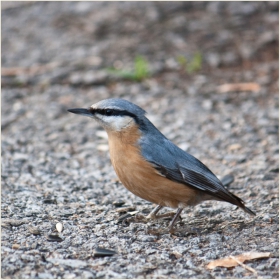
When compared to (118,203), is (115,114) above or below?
above

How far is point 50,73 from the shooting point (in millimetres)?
11797

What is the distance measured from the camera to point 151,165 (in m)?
6.08

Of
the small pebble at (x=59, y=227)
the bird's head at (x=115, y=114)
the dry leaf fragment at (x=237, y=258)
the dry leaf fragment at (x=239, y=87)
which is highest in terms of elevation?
the bird's head at (x=115, y=114)

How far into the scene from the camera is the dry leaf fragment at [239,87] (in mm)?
10938

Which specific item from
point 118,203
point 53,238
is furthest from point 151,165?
point 53,238

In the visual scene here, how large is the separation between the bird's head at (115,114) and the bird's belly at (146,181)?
0.30m

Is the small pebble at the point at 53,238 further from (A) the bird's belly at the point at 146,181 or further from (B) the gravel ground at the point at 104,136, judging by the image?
(A) the bird's belly at the point at 146,181

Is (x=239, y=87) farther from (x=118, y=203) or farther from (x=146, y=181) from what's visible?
(x=146, y=181)

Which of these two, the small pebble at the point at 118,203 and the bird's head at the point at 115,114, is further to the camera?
the small pebble at the point at 118,203

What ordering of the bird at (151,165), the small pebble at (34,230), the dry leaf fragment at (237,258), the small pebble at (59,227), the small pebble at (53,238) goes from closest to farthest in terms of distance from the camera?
the dry leaf fragment at (237,258), the small pebble at (53,238), the small pebble at (34,230), the small pebble at (59,227), the bird at (151,165)

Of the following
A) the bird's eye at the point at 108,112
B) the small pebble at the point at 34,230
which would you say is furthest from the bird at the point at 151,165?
the small pebble at the point at 34,230

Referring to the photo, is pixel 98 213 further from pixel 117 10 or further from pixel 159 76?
pixel 117 10

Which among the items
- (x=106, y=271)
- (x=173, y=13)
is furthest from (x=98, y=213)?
(x=173, y=13)

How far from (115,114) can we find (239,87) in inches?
205
